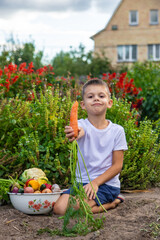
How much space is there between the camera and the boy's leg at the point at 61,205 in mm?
3295

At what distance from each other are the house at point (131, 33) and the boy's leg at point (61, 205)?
22863 millimetres

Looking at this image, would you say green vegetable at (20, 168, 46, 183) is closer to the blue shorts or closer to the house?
the blue shorts

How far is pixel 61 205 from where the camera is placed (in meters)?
3.32

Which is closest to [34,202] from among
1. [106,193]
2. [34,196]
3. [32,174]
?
[34,196]

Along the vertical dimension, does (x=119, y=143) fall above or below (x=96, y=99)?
below

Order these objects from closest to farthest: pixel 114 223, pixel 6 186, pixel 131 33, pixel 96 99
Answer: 1. pixel 114 223
2. pixel 96 99
3. pixel 6 186
4. pixel 131 33

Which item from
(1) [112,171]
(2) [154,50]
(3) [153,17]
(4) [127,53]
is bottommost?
(1) [112,171]

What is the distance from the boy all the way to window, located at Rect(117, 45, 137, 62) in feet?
75.0

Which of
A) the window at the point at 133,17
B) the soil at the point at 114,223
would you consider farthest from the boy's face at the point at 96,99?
the window at the point at 133,17

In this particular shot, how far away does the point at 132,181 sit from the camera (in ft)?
14.6

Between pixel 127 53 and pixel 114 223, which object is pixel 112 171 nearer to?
pixel 114 223

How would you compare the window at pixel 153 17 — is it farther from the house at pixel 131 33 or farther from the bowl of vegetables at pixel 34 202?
the bowl of vegetables at pixel 34 202

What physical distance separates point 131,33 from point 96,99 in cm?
2375

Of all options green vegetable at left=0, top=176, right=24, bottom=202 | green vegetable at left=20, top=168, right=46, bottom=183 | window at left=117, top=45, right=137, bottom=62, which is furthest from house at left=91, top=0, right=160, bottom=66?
green vegetable at left=0, top=176, right=24, bottom=202
